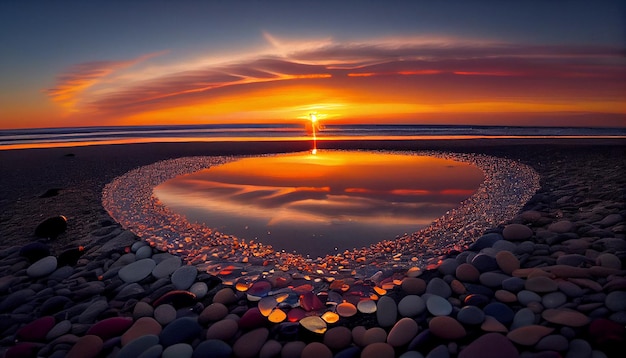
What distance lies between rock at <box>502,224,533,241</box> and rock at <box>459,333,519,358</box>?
193 centimetres

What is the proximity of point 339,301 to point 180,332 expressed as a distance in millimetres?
1421

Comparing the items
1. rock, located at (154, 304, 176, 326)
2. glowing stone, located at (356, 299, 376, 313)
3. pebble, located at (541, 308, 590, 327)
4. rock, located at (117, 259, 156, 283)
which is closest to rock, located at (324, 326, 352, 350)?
glowing stone, located at (356, 299, 376, 313)

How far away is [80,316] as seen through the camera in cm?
344

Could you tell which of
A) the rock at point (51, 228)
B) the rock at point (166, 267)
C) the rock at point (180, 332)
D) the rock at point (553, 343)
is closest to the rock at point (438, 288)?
the rock at point (553, 343)

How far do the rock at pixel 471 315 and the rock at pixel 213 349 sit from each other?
1886mm

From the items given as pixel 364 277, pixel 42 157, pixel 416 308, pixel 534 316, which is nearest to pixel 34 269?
pixel 364 277

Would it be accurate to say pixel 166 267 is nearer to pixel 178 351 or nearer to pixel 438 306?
pixel 178 351

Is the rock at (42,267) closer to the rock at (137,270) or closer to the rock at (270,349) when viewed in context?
the rock at (137,270)

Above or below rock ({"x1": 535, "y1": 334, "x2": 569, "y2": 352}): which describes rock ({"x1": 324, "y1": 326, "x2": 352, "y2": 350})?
below

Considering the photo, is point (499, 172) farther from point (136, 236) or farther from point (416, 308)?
point (136, 236)

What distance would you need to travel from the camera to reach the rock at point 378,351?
2740 millimetres

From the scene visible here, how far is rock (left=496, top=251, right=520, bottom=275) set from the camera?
365 centimetres

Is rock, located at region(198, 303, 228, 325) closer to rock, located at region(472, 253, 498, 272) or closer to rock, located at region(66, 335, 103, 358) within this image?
rock, located at region(66, 335, 103, 358)

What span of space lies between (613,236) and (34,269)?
6.58 metres
